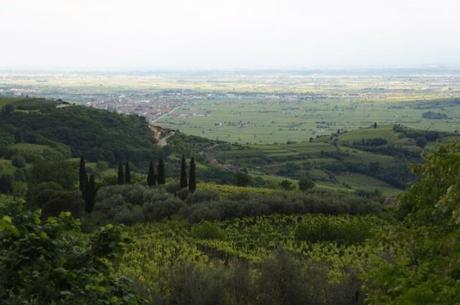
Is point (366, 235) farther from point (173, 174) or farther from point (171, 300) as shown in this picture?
point (173, 174)

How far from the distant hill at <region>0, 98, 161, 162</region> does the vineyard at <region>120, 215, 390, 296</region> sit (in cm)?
5777

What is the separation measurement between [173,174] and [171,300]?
7449cm

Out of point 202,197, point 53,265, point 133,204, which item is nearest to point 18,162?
point 133,204

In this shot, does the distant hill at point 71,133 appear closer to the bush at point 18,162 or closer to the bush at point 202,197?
the bush at point 18,162

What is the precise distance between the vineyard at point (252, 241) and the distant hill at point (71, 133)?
57.8 meters

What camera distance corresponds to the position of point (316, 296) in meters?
19.7

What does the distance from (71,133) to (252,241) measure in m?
84.7

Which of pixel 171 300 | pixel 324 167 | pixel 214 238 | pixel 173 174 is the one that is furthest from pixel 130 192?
pixel 324 167

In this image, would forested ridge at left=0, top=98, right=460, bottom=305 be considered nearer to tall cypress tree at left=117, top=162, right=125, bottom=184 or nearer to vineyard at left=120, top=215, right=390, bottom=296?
vineyard at left=120, top=215, right=390, bottom=296

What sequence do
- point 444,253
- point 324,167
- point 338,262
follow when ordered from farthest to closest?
point 324,167
point 338,262
point 444,253

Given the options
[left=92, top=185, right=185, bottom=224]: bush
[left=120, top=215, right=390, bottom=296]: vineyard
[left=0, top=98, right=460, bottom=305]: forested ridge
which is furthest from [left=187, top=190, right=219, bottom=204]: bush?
[left=120, top=215, right=390, bottom=296]: vineyard

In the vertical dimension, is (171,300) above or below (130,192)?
above

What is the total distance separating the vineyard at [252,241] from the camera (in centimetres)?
2845

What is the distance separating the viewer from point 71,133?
373 feet
